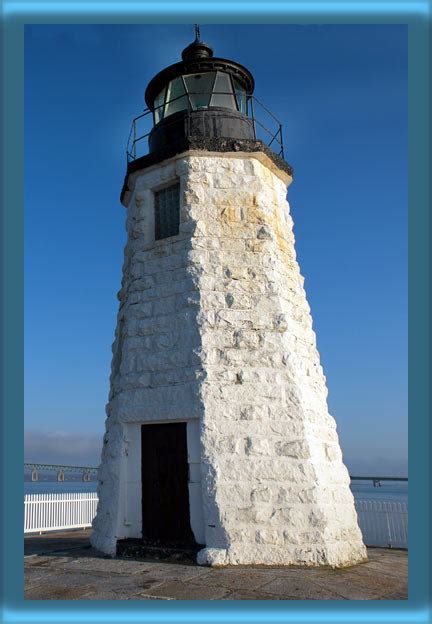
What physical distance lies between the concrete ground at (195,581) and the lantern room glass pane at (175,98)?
808 cm

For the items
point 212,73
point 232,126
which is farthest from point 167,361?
point 212,73

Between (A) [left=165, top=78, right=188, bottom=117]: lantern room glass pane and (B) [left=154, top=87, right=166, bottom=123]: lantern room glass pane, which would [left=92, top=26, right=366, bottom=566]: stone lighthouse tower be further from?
(B) [left=154, top=87, right=166, bottom=123]: lantern room glass pane

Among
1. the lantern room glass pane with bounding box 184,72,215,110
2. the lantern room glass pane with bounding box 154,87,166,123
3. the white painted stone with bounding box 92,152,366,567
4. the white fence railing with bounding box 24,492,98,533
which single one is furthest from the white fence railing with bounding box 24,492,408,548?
the lantern room glass pane with bounding box 154,87,166,123

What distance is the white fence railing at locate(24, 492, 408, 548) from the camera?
33.6 feet

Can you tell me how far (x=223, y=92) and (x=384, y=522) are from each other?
9.09 metres

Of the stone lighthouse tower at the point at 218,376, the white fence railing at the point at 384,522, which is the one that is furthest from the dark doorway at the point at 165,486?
the white fence railing at the point at 384,522

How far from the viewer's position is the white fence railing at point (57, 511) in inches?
474

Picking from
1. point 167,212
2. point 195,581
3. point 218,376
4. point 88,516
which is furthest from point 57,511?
point 167,212

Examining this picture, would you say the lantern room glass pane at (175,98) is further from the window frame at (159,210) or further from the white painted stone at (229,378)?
the window frame at (159,210)

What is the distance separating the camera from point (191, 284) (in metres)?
8.10

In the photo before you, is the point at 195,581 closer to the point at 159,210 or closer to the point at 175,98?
the point at 159,210

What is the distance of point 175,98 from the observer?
1015 centimetres

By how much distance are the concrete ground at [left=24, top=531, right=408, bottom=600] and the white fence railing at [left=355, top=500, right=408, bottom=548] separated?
9.53 feet

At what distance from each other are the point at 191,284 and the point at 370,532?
21.2 ft
